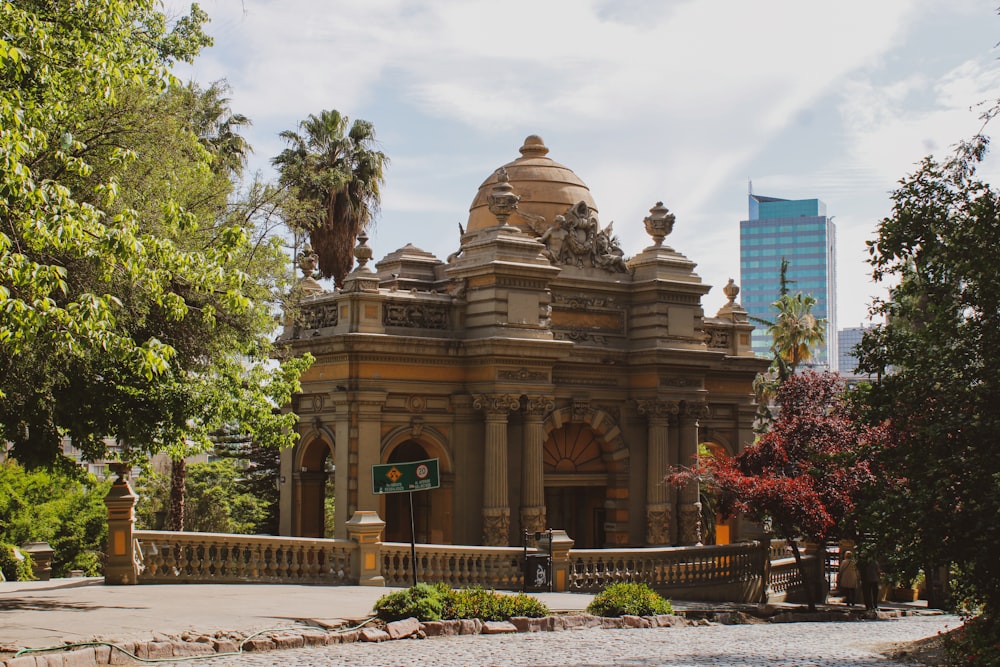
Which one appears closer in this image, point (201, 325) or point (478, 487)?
point (201, 325)

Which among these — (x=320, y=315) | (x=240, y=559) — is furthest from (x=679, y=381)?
(x=240, y=559)

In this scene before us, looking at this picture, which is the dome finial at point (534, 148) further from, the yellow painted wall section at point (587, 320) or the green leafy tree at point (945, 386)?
the green leafy tree at point (945, 386)

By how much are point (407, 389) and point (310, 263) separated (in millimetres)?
5835

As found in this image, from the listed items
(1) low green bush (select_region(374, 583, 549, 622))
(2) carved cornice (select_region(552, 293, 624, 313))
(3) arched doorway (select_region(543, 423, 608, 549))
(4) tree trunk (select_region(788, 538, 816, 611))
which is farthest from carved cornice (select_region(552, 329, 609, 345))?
(1) low green bush (select_region(374, 583, 549, 622))

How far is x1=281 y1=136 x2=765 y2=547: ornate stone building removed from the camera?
2897cm

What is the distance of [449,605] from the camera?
60.6 ft

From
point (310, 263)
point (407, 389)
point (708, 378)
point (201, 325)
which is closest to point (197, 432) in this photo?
point (201, 325)

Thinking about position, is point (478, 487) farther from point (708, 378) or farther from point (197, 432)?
point (197, 432)

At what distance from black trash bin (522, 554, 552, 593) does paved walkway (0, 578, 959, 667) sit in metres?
2.57

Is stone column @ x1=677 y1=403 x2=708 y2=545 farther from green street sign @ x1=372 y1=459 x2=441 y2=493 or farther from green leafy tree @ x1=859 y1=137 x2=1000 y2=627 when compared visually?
green leafy tree @ x1=859 y1=137 x2=1000 y2=627

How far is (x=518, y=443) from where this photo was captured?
30203mm

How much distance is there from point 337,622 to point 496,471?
1203 cm

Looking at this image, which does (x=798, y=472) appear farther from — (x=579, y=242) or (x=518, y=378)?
(x=579, y=242)

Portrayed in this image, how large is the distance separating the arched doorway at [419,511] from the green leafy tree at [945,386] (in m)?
15.8
